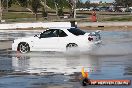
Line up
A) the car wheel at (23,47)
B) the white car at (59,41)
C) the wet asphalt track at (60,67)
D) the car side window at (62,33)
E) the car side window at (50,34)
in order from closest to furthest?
the wet asphalt track at (60,67)
the white car at (59,41)
the car side window at (62,33)
the car side window at (50,34)
the car wheel at (23,47)

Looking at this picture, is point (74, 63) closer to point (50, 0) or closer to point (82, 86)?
point (82, 86)

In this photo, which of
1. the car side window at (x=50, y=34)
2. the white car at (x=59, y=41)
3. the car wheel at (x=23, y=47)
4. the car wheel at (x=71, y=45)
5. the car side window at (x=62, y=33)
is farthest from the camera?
the car wheel at (x=23, y=47)

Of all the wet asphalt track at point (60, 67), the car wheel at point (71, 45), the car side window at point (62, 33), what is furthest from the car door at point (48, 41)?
the car wheel at point (71, 45)

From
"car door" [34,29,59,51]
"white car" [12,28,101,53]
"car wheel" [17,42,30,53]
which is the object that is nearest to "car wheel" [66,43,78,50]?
"white car" [12,28,101,53]

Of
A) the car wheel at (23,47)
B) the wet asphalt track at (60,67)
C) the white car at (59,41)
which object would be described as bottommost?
the wet asphalt track at (60,67)

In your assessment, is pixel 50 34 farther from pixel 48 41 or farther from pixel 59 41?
pixel 59 41

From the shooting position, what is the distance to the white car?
23.7 metres

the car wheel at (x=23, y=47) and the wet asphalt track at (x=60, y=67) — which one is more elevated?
the car wheel at (x=23, y=47)

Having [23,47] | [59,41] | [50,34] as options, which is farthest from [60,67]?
[23,47]

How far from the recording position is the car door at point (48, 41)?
2438 cm

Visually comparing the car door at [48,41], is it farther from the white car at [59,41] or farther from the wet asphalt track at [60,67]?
the wet asphalt track at [60,67]

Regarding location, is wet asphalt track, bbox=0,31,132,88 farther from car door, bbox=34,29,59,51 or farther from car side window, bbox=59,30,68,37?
car side window, bbox=59,30,68,37

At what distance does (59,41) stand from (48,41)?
1.98 feet

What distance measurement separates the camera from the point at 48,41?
24484mm
